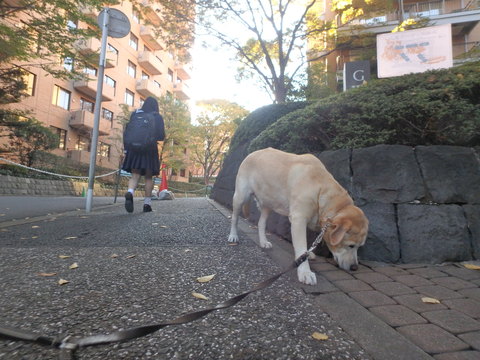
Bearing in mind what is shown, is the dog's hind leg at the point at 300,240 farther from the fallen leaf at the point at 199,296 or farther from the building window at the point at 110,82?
the building window at the point at 110,82

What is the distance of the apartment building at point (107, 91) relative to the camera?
1959 cm

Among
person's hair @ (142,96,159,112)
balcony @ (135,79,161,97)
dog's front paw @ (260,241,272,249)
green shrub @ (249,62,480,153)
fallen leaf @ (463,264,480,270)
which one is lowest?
fallen leaf @ (463,264,480,270)

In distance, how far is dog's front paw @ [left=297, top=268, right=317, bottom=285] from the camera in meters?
2.21

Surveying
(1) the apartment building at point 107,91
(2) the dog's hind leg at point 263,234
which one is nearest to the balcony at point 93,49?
(1) the apartment building at point 107,91

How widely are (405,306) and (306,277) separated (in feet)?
2.28

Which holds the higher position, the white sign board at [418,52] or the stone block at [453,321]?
the white sign board at [418,52]

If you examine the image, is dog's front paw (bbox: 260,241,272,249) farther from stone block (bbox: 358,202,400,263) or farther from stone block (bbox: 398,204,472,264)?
stone block (bbox: 398,204,472,264)

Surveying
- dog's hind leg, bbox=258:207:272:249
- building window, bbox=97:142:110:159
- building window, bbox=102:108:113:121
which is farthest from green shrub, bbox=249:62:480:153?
building window, bbox=102:108:113:121

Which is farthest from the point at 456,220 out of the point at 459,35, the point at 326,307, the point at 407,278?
the point at 459,35

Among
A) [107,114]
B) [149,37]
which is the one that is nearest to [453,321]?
[107,114]

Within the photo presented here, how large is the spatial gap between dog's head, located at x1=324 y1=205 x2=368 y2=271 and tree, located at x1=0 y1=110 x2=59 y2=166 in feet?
46.2

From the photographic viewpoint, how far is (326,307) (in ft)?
5.90

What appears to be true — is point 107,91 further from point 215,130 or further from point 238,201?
point 238,201

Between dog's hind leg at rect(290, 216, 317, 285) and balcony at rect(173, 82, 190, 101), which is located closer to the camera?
dog's hind leg at rect(290, 216, 317, 285)
